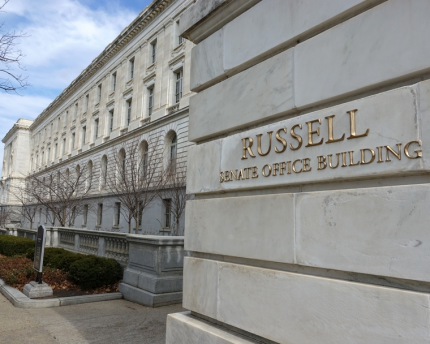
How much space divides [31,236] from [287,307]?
21.6 metres

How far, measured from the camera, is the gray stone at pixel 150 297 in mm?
7845

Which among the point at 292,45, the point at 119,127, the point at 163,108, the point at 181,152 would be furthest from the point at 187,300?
the point at 119,127

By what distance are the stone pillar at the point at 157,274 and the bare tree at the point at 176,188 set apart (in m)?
13.1

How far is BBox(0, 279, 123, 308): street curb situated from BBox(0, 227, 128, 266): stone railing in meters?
1.55

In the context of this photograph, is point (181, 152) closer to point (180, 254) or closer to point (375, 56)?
point (180, 254)

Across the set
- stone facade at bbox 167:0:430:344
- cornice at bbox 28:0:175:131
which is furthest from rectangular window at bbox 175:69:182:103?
stone facade at bbox 167:0:430:344

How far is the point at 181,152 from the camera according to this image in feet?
84.1

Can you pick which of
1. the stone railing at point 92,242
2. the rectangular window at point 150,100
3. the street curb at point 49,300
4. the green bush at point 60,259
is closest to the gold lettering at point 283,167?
the street curb at point 49,300

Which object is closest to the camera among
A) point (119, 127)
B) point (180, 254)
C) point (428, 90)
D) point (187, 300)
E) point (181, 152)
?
point (428, 90)

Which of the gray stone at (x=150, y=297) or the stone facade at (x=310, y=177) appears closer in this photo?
the stone facade at (x=310, y=177)

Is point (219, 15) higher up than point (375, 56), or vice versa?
point (219, 15)

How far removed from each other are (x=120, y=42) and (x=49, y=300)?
3280 centimetres

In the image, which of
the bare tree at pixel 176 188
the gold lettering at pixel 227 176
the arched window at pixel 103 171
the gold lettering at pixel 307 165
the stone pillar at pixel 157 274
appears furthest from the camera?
the arched window at pixel 103 171

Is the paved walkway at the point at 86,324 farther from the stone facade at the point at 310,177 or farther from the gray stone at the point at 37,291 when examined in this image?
the stone facade at the point at 310,177
